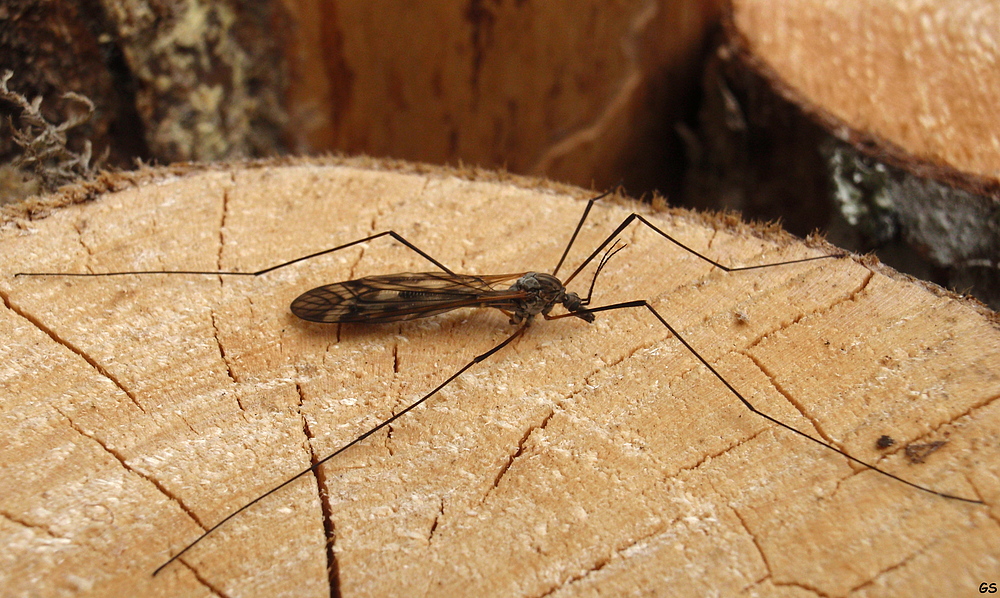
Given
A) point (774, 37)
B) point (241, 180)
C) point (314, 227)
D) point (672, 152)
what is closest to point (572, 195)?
point (314, 227)

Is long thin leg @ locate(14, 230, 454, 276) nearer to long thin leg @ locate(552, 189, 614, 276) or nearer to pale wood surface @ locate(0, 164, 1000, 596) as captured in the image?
pale wood surface @ locate(0, 164, 1000, 596)

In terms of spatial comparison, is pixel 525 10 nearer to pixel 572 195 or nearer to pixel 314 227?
pixel 572 195

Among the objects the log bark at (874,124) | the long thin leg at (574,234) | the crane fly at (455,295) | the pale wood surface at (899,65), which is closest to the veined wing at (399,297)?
the crane fly at (455,295)

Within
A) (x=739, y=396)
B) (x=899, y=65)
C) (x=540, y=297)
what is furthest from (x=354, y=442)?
(x=899, y=65)

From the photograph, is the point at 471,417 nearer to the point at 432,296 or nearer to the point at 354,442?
the point at 354,442

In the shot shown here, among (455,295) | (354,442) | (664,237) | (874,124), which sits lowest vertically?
(354,442)
